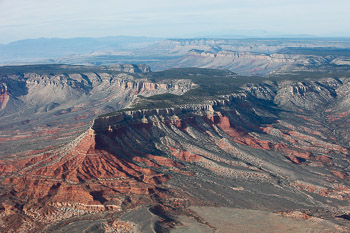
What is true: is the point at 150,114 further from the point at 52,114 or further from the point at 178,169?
the point at 52,114

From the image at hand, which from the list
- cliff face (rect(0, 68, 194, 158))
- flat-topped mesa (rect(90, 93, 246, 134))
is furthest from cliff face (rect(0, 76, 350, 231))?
cliff face (rect(0, 68, 194, 158))

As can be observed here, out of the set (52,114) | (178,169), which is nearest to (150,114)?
(178,169)

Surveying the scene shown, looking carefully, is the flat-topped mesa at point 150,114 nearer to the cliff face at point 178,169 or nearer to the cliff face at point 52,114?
the cliff face at point 178,169

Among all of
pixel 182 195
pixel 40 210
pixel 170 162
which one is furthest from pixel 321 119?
pixel 40 210

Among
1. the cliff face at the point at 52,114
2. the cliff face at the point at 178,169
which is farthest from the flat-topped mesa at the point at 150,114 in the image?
the cliff face at the point at 52,114

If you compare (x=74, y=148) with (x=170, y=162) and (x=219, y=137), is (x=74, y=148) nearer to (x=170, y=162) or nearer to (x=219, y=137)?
(x=170, y=162)
